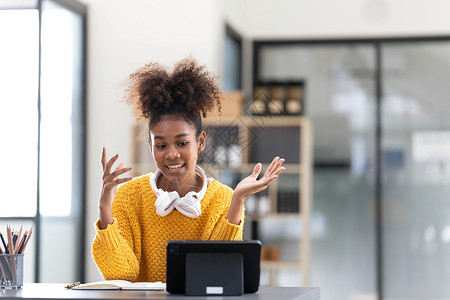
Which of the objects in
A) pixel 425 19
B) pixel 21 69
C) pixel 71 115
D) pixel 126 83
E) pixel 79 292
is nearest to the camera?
pixel 79 292

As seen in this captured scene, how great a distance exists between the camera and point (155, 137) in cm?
245

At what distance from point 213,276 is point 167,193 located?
1.40ft

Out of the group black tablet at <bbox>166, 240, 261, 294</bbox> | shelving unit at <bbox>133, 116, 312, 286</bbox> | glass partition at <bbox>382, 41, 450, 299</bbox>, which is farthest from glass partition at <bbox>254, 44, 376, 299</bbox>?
black tablet at <bbox>166, 240, 261, 294</bbox>

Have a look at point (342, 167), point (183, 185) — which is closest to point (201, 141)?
point (183, 185)

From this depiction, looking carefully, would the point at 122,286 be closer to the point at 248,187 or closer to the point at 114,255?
the point at 114,255

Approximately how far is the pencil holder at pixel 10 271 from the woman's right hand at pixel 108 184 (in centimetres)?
30

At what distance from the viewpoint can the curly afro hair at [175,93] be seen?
98.0 inches

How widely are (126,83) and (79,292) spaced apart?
0.74 m

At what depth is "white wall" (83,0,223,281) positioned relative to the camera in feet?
18.7

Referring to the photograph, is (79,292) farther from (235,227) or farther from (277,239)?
(277,239)

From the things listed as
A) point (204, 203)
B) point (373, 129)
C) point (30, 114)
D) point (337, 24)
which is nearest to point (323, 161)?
point (373, 129)

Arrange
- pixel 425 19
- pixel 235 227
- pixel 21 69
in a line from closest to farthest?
pixel 235 227 < pixel 21 69 < pixel 425 19

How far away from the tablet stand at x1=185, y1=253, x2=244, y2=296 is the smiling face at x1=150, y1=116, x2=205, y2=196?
0.36m

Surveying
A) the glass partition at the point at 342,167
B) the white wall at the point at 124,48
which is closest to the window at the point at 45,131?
the white wall at the point at 124,48
